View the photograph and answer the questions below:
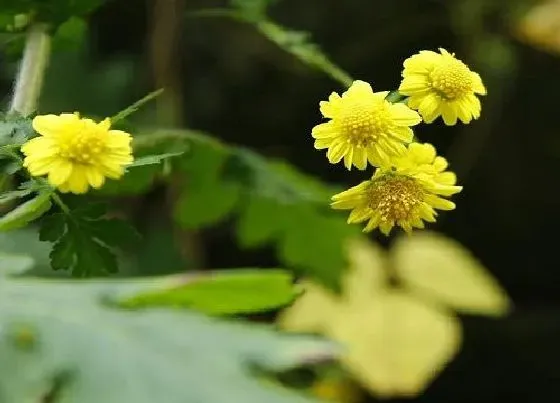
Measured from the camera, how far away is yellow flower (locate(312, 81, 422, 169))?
365mm

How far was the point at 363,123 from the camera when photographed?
1.20 ft

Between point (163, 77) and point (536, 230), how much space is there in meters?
0.54

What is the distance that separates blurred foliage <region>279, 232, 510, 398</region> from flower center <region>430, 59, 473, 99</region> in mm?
582

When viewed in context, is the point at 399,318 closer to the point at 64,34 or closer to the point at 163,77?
the point at 163,77

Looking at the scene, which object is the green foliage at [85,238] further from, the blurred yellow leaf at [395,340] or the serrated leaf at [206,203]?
the blurred yellow leaf at [395,340]

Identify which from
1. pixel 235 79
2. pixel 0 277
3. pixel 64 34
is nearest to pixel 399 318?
pixel 235 79

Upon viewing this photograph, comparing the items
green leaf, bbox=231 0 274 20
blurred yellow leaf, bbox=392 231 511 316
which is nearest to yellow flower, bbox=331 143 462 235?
green leaf, bbox=231 0 274 20

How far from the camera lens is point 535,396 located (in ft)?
3.86

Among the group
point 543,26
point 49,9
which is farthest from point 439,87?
point 543,26

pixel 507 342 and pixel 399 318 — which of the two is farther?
pixel 507 342

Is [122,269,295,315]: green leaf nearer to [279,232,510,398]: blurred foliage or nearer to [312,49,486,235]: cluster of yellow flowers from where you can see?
[312,49,486,235]: cluster of yellow flowers

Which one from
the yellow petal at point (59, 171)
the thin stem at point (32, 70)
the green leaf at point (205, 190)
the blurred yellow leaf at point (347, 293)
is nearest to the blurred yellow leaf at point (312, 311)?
the blurred yellow leaf at point (347, 293)

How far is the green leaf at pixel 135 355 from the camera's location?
29 cm

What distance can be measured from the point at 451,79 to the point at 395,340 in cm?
64
